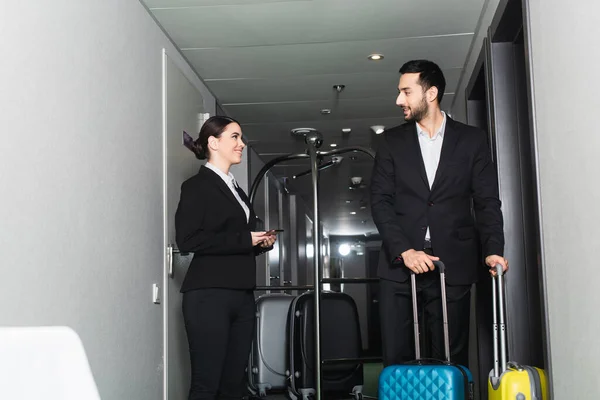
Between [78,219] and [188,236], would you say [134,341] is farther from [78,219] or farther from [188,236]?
[78,219]

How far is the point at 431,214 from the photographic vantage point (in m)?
2.61

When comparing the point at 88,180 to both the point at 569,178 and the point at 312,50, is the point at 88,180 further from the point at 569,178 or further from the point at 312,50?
→ the point at 312,50

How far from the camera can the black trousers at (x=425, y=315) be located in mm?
2596

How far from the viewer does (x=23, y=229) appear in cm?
195

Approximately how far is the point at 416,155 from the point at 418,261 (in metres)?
0.45

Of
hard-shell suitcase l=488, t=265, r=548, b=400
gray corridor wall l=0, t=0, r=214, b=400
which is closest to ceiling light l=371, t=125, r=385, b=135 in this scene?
gray corridor wall l=0, t=0, r=214, b=400

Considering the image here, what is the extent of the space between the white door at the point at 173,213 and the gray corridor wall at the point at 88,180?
0.09 m

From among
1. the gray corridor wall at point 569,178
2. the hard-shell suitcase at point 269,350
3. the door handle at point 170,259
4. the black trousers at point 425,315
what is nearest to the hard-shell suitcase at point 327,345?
the hard-shell suitcase at point 269,350

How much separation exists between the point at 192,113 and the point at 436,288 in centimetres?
205

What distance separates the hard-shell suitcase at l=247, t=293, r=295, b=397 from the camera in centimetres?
460

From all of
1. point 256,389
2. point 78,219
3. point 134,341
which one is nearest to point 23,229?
point 78,219

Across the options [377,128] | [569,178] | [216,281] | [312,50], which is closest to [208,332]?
[216,281]

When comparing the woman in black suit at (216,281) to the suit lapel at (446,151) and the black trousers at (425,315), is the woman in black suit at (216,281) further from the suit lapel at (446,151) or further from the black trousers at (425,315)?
the suit lapel at (446,151)

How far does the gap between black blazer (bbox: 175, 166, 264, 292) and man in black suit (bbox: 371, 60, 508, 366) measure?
2.00ft
